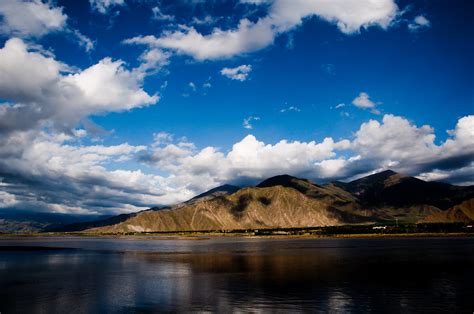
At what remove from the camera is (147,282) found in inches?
2403

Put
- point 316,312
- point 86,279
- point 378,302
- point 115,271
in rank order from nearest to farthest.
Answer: point 316,312, point 378,302, point 86,279, point 115,271

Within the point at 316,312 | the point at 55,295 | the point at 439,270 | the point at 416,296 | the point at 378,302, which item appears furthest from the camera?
the point at 439,270

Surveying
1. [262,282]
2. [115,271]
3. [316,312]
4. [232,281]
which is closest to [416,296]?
[316,312]

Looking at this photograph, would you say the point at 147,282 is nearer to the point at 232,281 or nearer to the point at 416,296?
the point at 232,281

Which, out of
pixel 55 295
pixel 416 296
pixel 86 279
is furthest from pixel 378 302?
pixel 86 279

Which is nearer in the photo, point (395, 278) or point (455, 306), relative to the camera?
point (455, 306)

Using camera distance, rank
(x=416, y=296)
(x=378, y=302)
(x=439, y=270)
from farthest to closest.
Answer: (x=439, y=270) → (x=416, y=296) → (x=378, y=302)

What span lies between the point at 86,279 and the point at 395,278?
48.2 meters

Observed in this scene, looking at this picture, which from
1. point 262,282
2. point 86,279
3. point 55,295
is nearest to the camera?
point 55,295

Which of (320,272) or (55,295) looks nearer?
(55,295)

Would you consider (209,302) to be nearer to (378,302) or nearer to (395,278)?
(378,302)

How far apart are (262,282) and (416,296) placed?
20799 mm

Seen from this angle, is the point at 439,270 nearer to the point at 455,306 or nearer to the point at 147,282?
the point at 455,306

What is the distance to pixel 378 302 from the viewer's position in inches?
1719
